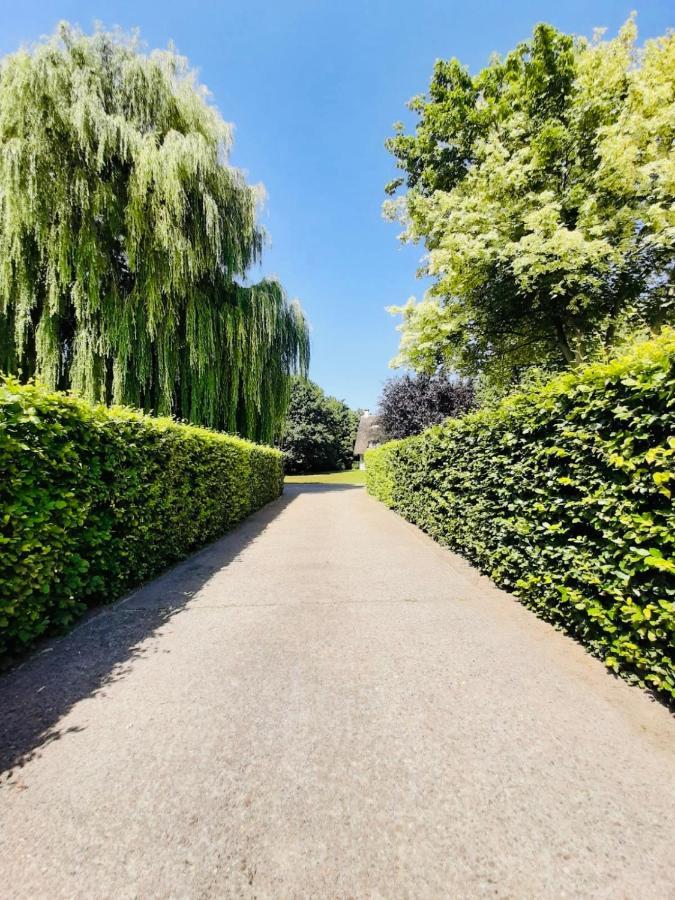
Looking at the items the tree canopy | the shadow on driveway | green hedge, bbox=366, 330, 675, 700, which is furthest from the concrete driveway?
the tree canopy

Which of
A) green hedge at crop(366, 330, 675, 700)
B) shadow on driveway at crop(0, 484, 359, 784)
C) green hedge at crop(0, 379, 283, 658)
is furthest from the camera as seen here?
green hedge at crop(0, 379, 283, 658)

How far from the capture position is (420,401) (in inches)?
753

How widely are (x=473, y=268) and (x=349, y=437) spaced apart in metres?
39.3

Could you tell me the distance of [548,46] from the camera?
32.3 ft

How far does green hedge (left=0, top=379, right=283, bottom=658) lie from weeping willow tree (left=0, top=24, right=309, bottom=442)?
16.2ft

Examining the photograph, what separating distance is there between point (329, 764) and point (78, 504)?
286 cm

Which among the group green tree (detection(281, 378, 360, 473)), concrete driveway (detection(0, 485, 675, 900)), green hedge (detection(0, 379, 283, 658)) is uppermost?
green tree (detection(281, 378, 360, 473))

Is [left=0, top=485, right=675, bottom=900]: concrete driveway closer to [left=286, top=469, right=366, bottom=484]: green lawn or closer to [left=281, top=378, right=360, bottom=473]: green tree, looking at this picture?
[left=286, top=469, right=366, bottom=484]: green lawn

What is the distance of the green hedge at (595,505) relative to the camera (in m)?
2.37

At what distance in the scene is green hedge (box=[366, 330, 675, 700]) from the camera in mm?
2367

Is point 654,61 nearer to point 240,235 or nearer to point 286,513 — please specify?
point 240,235

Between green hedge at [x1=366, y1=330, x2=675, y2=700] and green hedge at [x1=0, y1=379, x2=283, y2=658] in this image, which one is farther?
green hedge at [x1=0, y1=379, x2=283, y2=658]

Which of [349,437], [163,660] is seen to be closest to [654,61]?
[163,660]

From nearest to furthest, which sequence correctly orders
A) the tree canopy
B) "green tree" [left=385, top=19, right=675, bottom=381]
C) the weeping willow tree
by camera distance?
the weeping willow tree, "green tree" [left=385, top=19, right=675, bottom=381], the tree canopy
